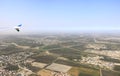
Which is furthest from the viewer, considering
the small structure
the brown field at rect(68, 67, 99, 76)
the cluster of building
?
the small structure

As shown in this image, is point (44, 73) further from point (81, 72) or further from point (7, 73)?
point (81, 72)

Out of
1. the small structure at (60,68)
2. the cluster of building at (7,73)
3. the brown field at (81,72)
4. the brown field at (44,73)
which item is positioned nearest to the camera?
the cluster of building at (7,73)

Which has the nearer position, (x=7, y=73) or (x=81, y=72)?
(x=7, y=73)

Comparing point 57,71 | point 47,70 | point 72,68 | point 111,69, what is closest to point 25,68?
point 47,70

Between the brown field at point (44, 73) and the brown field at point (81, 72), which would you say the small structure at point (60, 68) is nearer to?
the brown field at point (81, 72)

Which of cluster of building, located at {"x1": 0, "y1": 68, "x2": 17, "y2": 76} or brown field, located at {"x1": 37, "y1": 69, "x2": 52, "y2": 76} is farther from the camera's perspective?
brown field, located at {"x1": 37, "y1": 69, "x2": 52, "y2": 76}

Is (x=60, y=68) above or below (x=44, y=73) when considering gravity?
above

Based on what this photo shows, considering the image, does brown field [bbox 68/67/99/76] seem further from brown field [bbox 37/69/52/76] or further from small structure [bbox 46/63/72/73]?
brown field [bbox 37/69/52/76]

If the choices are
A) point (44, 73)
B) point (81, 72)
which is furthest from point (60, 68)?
point (81, 72)

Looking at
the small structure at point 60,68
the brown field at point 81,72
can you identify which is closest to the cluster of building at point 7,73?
the small structure at point 60,68

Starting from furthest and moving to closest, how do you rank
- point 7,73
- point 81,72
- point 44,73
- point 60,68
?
point 60,68 < point 81,72 < point 44,73 < point 7,73

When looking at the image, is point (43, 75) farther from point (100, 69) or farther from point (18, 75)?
point (100, 69)

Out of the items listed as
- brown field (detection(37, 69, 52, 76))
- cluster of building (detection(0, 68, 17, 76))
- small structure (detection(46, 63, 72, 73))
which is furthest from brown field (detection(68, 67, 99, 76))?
cluster of building (detection(0, 68, 17, 76))
